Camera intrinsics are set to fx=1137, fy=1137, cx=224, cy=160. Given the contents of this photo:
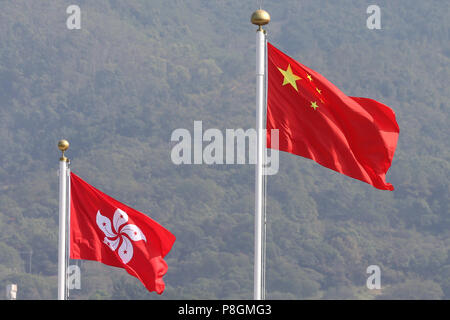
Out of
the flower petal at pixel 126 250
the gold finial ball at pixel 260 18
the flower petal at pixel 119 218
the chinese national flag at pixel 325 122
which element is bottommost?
the flower petal at pixel 126 250

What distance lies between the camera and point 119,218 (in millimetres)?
18719

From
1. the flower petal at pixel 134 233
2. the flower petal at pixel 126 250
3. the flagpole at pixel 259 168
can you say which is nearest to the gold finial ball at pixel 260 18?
the flagpole at pixel 259 168

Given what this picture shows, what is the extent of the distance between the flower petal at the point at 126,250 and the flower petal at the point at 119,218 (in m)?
0.25

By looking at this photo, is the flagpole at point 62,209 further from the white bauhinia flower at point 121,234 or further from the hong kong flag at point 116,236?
the white bauhinia flower at point 121,234

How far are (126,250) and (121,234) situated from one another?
28cm

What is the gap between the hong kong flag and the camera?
1838cm

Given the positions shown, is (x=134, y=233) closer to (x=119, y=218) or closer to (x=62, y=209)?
(x=119, y=218)

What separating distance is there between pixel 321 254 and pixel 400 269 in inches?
473

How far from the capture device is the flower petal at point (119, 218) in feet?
61.1

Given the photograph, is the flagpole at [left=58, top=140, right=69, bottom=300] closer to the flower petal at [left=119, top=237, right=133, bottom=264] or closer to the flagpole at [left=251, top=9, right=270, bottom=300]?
the flower petal at [left=119, top=237, right=133, bottom=264]

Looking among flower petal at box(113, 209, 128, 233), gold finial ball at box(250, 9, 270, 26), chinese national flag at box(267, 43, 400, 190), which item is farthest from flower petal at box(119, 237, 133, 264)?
gold finial ball at box(250, 9, 270, 26)

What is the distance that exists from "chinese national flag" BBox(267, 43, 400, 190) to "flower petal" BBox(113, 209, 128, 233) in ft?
13.3

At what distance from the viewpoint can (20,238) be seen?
17850cm

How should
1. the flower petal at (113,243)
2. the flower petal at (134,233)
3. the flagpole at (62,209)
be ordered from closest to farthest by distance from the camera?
the flagpole at (62,209) → the flower petal at (134,233) → the flower petal at (113,243)
